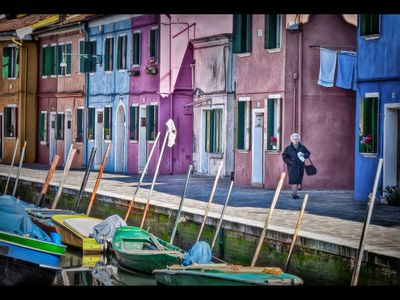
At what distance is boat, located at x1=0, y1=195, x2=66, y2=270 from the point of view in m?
19.4

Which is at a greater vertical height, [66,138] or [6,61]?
[6,61]

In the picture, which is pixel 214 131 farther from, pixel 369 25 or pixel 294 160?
pixel 369 25

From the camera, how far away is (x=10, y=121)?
33.8 metres

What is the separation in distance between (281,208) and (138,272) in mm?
2820

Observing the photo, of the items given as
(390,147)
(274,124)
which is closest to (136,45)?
(274,124)

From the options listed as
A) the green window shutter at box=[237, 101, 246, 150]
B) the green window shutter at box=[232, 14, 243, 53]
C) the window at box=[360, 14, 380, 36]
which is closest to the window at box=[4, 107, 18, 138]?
the green window shutter at box=[237, 101, 246, 150]

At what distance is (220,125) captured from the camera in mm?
28391

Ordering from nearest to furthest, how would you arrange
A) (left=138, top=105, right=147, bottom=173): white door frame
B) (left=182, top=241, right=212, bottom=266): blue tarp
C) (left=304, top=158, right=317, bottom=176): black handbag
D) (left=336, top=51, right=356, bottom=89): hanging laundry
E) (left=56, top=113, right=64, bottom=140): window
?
(left=182, top=241, right=212, bottom=266): blue tarp
(left=304, top=158, right=317, bottom=176): black handbag
(left=336, top=51, right=356, bottom=89): hanging laundry
(left=138, top=105, right=147, bottom=173): white door frame
(left=56, top=113, right=64, bottom=140): window

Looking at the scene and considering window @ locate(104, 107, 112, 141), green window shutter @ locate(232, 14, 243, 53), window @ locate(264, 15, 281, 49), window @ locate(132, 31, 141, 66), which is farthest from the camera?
window @ locate(104, 107, 112, 141)

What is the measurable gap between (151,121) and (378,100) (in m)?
11.2

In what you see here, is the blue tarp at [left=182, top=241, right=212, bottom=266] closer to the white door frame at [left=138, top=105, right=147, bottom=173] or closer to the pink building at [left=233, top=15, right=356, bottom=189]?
the pink building at [left=233, top=15, right=356, bottom=189]

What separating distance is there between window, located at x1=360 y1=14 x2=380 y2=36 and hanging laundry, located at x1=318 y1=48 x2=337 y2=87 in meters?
2.44

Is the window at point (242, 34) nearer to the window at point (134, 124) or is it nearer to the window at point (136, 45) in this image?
the window at point (136, 45)

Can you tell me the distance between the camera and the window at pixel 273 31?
24.2 meters
